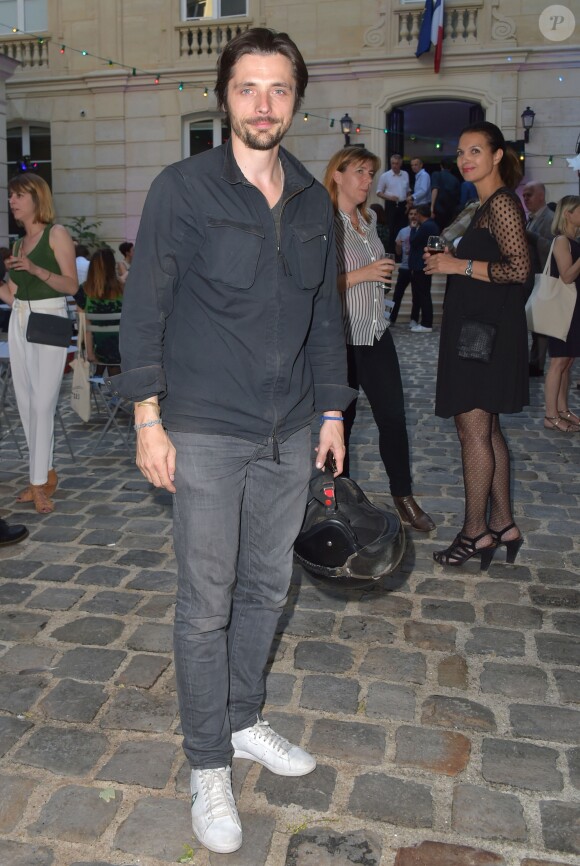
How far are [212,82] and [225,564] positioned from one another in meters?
20.4

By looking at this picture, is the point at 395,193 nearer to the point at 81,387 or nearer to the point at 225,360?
the point at 81,387

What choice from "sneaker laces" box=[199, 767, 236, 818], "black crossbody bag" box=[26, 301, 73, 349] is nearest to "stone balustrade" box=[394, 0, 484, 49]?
"black crossbody bag" box=[26, 301, 73, 349]

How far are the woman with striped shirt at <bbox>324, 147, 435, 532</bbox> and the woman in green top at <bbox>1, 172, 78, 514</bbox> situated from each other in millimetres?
1889

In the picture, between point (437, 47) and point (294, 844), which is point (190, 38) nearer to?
point (437, 47)

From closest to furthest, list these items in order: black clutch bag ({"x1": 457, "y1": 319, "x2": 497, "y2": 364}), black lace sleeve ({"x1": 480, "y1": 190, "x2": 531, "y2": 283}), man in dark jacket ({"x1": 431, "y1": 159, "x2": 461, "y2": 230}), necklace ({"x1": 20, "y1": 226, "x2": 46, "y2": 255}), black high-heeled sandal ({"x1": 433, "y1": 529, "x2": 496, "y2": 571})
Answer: black lace sleeve ({"x1": 480, "y1": 190, "x2": 531, "y2": 283})
black clutch bag ({"x1": 457, "y1": 319, "x2": 497, "y2": 364})
black high-heeled sandal ({"x1": 433, "y1": 529, "x2": 496, "y2": 571})
necklace ({"x1": 20, "y1": 226, "x2": 46, "y2": 255})
man in dark jacket ({"x1": 431, "y1": 159, "x2": 461, "y2": 230})

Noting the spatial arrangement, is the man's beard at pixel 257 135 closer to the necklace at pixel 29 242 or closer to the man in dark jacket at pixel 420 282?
the necklace at pixel 29 242

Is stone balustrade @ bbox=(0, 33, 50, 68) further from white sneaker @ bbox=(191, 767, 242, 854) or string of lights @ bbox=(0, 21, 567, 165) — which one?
white sneaker @ bbox=(191, 767, 242, 854)

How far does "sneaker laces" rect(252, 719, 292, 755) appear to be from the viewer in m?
2.98

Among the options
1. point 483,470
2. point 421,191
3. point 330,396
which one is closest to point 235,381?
point 330,396

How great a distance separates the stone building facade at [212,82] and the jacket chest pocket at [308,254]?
18.9 m

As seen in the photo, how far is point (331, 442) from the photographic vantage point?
2973mm

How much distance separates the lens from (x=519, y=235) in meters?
4.46

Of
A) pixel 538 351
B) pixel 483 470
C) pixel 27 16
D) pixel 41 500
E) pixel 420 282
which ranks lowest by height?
pixel 41 500

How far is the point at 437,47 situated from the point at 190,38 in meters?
6.23
